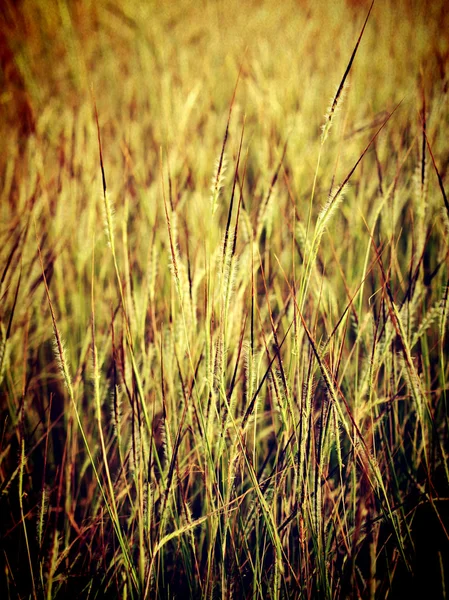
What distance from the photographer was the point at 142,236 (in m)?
0.85

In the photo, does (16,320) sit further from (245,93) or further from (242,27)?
(242,27)

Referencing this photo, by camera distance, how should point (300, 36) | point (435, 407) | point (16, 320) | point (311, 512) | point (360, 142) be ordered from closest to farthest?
point (311, 512), point (435, 407), point (16, 320), point (360, 142), point (300, 36)

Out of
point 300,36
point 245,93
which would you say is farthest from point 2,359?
point 300,36

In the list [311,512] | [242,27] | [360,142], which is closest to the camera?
[311,512]

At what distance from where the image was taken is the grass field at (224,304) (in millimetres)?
457

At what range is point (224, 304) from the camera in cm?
42

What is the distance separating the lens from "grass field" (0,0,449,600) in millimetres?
457

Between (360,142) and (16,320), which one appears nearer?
(16,320)

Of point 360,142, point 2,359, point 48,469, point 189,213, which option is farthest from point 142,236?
point 360,142

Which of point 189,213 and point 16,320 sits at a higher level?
point 189,213

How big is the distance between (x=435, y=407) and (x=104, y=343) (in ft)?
2.14

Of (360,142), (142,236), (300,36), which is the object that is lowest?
(142,236)

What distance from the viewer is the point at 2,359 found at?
1.69 ft

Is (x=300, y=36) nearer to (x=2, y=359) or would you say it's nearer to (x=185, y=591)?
(x=2, y=359)
